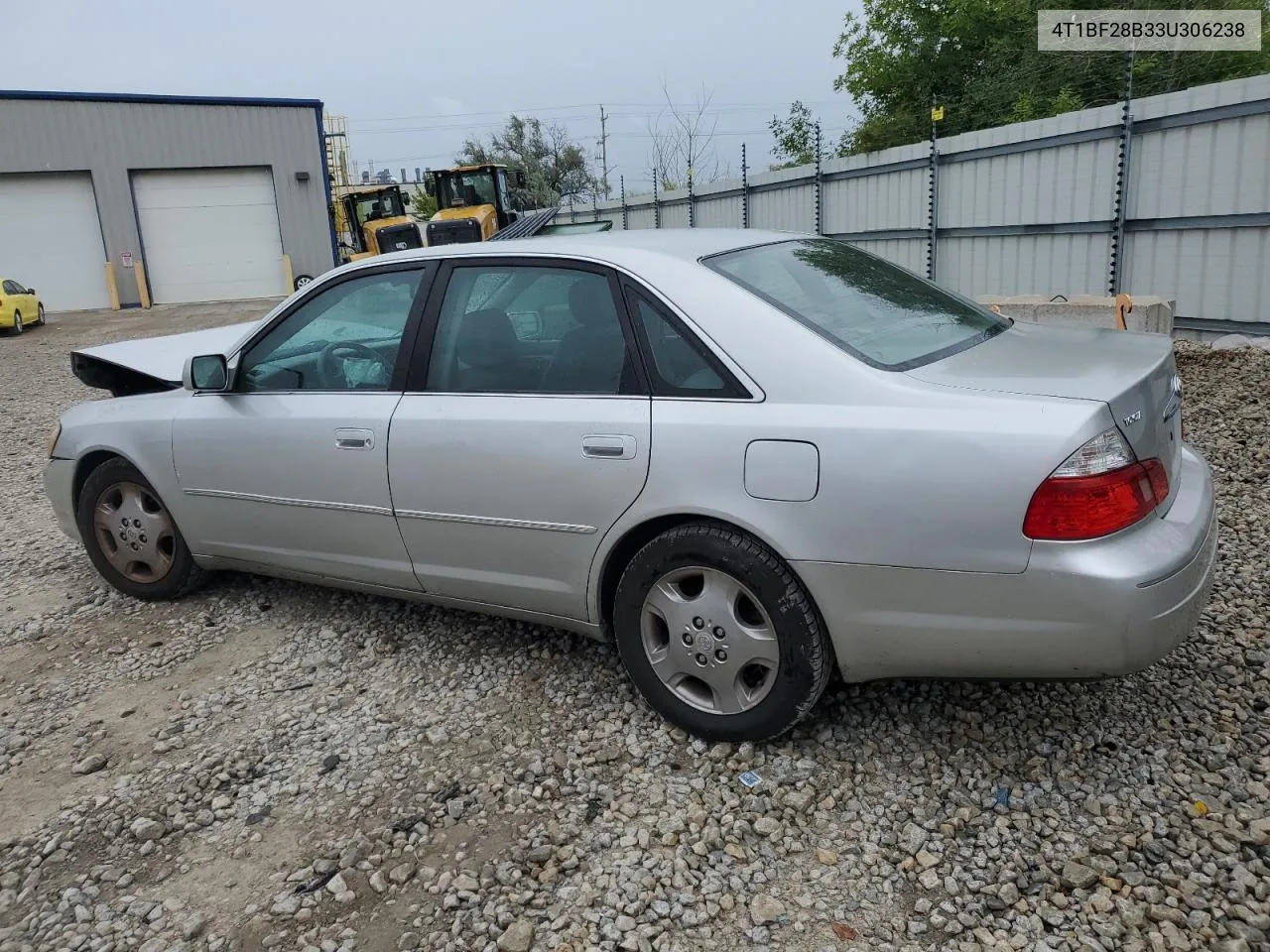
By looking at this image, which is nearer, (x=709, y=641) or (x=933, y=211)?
(x=709, y=641)

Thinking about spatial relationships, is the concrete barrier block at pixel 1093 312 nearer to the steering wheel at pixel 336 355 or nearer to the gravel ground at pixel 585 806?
the gravel ground at pixel 585 806

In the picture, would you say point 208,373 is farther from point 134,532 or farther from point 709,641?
point 709,641

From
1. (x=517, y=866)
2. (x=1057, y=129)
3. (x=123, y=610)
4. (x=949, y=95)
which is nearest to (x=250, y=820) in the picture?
(x=517, y=866)

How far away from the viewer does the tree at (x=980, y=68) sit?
1938 cm

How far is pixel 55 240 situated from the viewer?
2550 cm

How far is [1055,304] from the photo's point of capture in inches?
330

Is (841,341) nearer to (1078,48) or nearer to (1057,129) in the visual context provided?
(1057,129)

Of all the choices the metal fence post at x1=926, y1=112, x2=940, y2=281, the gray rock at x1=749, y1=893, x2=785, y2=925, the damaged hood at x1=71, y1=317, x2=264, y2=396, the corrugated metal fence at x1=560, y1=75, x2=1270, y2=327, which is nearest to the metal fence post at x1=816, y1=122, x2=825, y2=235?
the corrugated metal fence at x1=560, y1=75, x2=1270, y2=327

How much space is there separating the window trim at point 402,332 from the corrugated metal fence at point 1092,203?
26.3 ft

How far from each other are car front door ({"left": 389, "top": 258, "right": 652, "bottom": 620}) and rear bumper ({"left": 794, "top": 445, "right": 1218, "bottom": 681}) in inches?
29.0

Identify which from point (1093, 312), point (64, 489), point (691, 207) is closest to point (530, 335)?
point (64, 489)

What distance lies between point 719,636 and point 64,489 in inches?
134

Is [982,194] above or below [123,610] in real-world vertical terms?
above

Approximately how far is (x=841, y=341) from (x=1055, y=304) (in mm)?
6436
